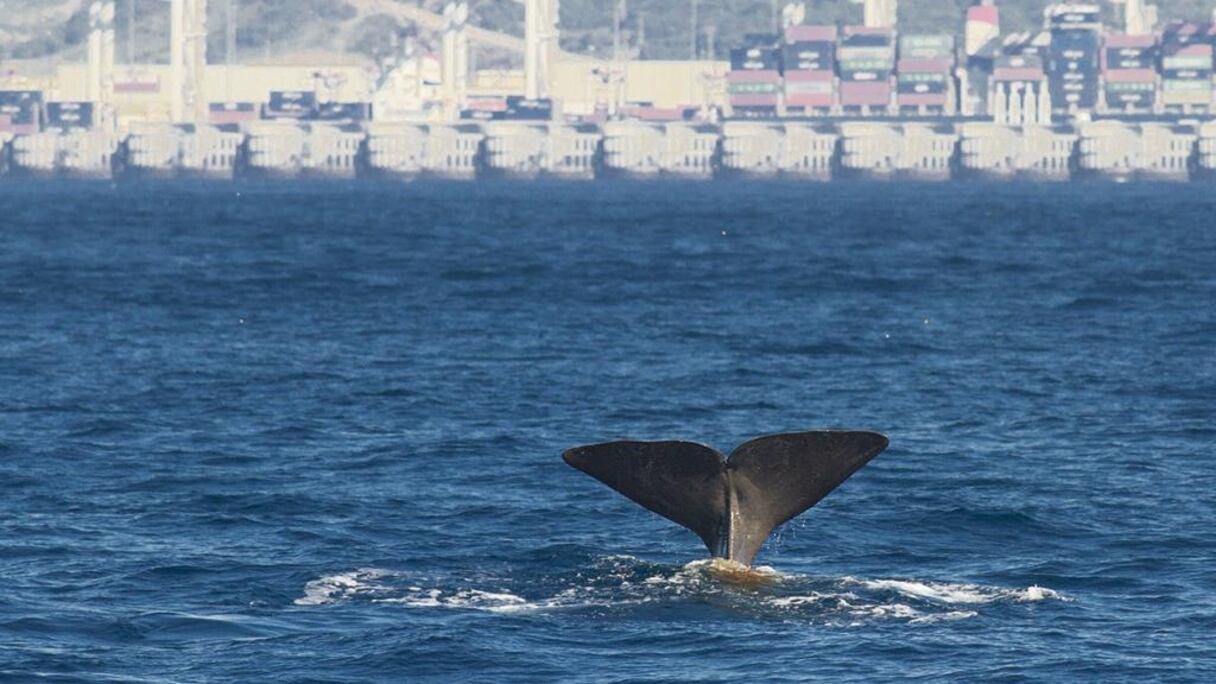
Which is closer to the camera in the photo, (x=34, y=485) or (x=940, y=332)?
(x=34, y=485)

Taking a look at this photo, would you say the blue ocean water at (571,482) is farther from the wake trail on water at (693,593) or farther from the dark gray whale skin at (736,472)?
the dark gray whale skin at (736,472)

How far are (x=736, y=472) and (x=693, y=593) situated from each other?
4.93 ft

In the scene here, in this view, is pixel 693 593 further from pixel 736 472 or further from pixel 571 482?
pixel 571 482

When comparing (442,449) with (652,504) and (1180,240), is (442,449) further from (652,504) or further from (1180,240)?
(1180,240)

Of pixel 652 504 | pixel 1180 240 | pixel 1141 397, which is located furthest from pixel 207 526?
pixel 1180 240

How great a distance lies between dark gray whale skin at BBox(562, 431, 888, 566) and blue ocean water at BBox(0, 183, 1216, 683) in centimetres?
91

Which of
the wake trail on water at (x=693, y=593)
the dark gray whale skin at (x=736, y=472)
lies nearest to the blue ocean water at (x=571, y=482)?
the wake trail on water at (x=693, y=593)

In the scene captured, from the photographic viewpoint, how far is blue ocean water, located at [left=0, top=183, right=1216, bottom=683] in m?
19.3

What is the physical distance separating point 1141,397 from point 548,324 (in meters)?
22.1

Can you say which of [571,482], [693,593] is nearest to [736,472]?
[693,593]

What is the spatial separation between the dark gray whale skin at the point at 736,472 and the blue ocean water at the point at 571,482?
36.0 inches

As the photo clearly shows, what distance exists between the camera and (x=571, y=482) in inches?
1177

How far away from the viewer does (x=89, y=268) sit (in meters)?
86.6

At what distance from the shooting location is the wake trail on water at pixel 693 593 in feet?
67.1
